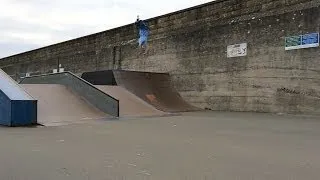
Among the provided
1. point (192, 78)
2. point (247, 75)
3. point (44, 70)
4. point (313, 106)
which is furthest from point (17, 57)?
point (313, 106)

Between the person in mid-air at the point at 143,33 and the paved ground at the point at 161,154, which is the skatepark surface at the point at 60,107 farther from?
the person in mid-air at the point at 143,33

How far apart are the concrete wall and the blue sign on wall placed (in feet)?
0.54

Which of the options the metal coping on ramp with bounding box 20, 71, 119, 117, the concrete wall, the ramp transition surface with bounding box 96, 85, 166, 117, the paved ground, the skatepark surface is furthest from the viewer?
the ramp transition surface with bounding box 96, 85, 166, 117

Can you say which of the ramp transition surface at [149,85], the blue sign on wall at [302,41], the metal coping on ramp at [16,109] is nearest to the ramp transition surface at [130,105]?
the ramp transition surface at [149,85]

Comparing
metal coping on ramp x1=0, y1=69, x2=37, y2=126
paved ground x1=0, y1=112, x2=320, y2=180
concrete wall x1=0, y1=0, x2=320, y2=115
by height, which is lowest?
paved ground x1=0, y1=112, x2=320, y2=180

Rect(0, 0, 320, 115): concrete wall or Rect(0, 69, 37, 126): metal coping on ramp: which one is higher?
Rect(0, 0, 320, 115): concrete wall

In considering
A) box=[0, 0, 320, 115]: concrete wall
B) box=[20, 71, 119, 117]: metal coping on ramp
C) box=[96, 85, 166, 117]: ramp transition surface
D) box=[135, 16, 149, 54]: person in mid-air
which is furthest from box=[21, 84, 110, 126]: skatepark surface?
box=[135, 16, 149, 54]: person in mid-air

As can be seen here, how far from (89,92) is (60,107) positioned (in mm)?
1535

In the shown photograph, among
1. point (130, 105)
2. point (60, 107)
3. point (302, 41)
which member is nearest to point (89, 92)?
point (60, 107)

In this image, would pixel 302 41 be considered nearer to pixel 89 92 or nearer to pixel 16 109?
pixel 89 92

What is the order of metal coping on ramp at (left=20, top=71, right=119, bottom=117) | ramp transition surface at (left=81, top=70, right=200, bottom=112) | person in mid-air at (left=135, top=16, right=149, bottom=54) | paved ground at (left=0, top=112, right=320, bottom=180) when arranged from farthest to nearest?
person in mid-air at (left=135, top=16, right=149, bottom=54), ramp transition surface at (left=81, top=70, right=200, bottom=112), metal coping on ramp at (left=20, top=71, right=119, bottom=117), paved ground at (left=0, top=112, right=320, bottom=180)

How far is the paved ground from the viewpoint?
175 inches

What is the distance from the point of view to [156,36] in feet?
64.1

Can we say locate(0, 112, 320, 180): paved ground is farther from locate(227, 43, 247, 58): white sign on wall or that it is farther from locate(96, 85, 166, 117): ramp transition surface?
locate(227, 43, 247, 58): white sign on wall
